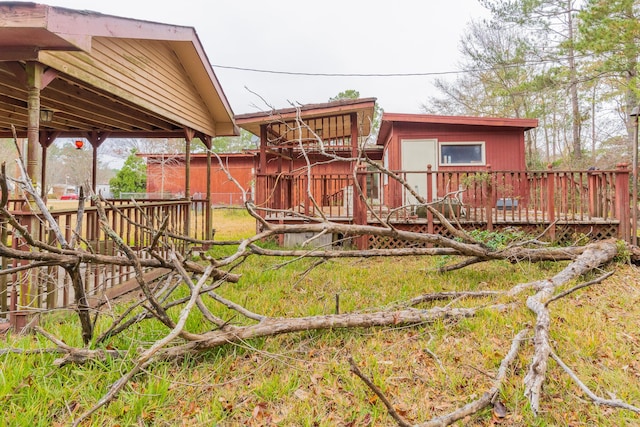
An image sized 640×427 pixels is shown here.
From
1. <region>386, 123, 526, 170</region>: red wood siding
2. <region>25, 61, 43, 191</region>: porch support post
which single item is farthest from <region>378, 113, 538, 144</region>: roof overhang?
<region>25, 61, 43, 191</region>: porch support post

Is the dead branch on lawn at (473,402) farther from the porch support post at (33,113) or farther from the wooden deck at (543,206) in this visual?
the wooden deck at (543,206)

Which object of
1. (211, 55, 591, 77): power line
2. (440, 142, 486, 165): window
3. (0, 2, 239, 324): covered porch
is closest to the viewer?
(0, 2, 239, 324): covered porch

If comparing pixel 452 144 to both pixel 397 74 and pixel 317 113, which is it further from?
pixel 397 74

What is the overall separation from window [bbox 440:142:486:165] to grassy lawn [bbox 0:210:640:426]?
7.32m

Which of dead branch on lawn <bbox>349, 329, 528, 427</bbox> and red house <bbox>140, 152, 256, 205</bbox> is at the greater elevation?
red house <bbox>140, 152, 256, 205</bbox>

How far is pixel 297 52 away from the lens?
38.9 m

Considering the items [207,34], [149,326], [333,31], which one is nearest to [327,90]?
[333,31]

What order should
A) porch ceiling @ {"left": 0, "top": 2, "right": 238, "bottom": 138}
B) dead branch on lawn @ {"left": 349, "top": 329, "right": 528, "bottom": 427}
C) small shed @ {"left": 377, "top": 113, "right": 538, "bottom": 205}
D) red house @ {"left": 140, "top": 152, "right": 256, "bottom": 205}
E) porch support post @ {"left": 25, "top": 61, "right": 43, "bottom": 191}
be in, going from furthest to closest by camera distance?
red house @ {"left": 140, "top": 152, "right": 256, "bottom": 205} → small shed @ {"left": 377, "top": 113, "right": 538, "bottom": 205} → porch support post @ {"left": 25, "top": 61, "right": 43, "bottom": 191} → porch ceiling @ {"left": 0, "top": 2, "right": 238, "bottom": 138} → dead branch on lawn @ {"left": 349, "top": 329, "right": 528, "bottom": 427}

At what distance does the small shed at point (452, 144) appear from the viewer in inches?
390

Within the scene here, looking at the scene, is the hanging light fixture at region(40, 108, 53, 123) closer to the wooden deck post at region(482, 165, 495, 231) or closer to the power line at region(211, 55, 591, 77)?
the wooden deck post at region(482, 165, 495, 231)

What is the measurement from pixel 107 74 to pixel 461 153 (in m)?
9.13

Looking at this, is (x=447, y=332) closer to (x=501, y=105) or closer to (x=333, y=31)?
(x=501, y=105)

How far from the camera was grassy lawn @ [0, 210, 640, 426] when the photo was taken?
1.97 metres

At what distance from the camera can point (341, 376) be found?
2.33 metres
